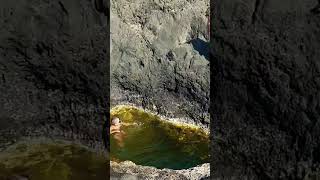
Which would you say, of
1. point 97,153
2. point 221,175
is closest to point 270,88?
point 221,175

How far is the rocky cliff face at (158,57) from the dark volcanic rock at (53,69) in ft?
3.80

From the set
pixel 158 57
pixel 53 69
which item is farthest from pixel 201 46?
pixel 53 69

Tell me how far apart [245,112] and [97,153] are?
93.3 inches

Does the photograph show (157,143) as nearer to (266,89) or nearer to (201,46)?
(266,89)

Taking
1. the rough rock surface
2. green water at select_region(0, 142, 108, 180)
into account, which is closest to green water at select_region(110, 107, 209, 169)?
the rough rock surface

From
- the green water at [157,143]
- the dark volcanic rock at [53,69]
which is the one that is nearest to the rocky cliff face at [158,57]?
the green water at [157,143]

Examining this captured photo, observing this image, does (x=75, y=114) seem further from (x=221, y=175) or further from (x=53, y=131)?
(x=221, y=175)

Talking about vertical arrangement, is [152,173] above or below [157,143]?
below

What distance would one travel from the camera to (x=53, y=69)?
328 inches

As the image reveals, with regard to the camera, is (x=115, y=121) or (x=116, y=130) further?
(x=116, y=130)

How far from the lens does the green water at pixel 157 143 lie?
27.6 ft

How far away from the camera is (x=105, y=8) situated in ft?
27.6

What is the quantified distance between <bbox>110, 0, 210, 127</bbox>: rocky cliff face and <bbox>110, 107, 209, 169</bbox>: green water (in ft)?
1.12

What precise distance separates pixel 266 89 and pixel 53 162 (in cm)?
335
